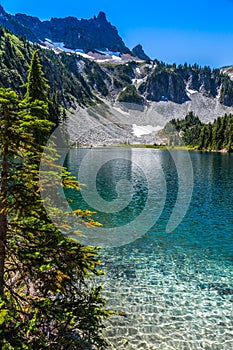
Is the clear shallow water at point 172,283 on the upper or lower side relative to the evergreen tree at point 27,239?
lower

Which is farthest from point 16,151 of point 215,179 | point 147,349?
point 215,179


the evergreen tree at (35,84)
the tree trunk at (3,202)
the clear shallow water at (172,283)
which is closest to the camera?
the tree trunk at (3,202)

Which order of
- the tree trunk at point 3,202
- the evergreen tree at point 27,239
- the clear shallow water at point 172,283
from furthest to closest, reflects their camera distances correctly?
the clear shallow water at point 172,283
the tree trunk at point 3,202
the evergreen tree at point 27,239

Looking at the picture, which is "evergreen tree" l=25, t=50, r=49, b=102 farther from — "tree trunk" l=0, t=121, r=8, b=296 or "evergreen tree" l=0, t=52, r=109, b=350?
"tree trunk" l=0, t=121, r=8, b=296

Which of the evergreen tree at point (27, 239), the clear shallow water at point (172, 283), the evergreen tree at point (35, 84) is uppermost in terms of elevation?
the evergreen tree at point (35, 84)

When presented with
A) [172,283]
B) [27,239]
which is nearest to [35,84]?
[172,283]

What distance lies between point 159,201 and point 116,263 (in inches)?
823

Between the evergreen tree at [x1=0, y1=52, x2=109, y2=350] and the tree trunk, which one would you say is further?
the tree trunk

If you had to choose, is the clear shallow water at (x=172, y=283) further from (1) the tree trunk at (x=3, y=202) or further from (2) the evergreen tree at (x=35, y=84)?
(2) the evergreen tree at (x=35, y=84)

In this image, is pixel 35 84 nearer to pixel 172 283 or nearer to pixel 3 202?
pixel 172 283

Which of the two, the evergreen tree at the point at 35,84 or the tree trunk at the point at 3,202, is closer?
the tree trunk at the point at 3,202

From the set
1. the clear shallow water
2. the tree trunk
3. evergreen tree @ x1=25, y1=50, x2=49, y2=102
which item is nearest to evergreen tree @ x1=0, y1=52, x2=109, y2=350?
the tree trunk

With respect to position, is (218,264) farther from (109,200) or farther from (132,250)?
(109,200)

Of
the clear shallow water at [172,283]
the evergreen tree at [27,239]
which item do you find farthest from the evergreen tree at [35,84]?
the evergreen tree at [27,239]
